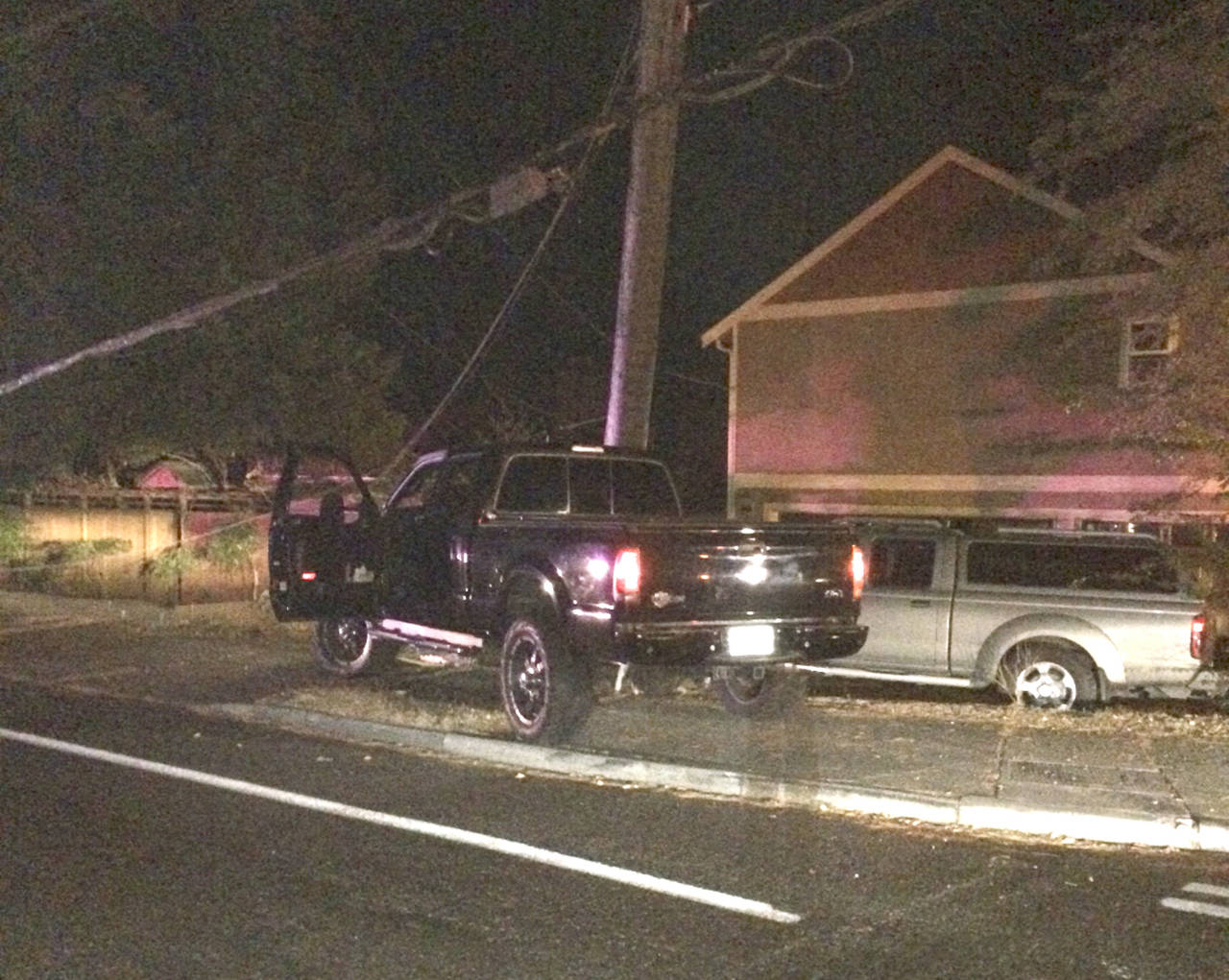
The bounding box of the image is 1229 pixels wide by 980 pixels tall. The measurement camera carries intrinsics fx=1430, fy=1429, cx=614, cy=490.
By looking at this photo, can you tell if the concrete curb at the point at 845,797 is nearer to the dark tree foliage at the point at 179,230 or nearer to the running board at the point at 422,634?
the running board at the point at 422,634

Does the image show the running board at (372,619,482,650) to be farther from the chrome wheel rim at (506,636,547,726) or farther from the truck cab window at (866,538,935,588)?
the truck cab window at (866,538,935,588)

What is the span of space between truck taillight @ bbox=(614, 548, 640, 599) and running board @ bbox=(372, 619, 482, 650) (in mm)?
2081

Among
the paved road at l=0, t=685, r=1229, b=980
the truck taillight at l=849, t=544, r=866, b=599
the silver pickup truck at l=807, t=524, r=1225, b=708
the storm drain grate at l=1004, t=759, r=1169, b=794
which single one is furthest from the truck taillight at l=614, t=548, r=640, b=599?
the silver pickup truck at l=807, t=524, r=1225, b=708

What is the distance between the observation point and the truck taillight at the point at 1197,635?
444 inches

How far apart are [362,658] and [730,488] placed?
36.1 feet

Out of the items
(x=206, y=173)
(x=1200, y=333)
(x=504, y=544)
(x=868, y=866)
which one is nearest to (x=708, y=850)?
(x=868, y=866)

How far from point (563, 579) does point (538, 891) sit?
10.7 ft

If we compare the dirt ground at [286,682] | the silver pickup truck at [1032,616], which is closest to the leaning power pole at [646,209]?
the silver pickup truck at [1032,616]

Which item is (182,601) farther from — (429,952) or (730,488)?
(429,952)

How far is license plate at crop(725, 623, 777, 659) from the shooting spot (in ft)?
30.8

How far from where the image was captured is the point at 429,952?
5.68 metres

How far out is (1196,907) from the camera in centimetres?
641

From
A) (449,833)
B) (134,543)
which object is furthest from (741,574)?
(134,543)

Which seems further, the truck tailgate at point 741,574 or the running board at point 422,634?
the running board at point 422,634
